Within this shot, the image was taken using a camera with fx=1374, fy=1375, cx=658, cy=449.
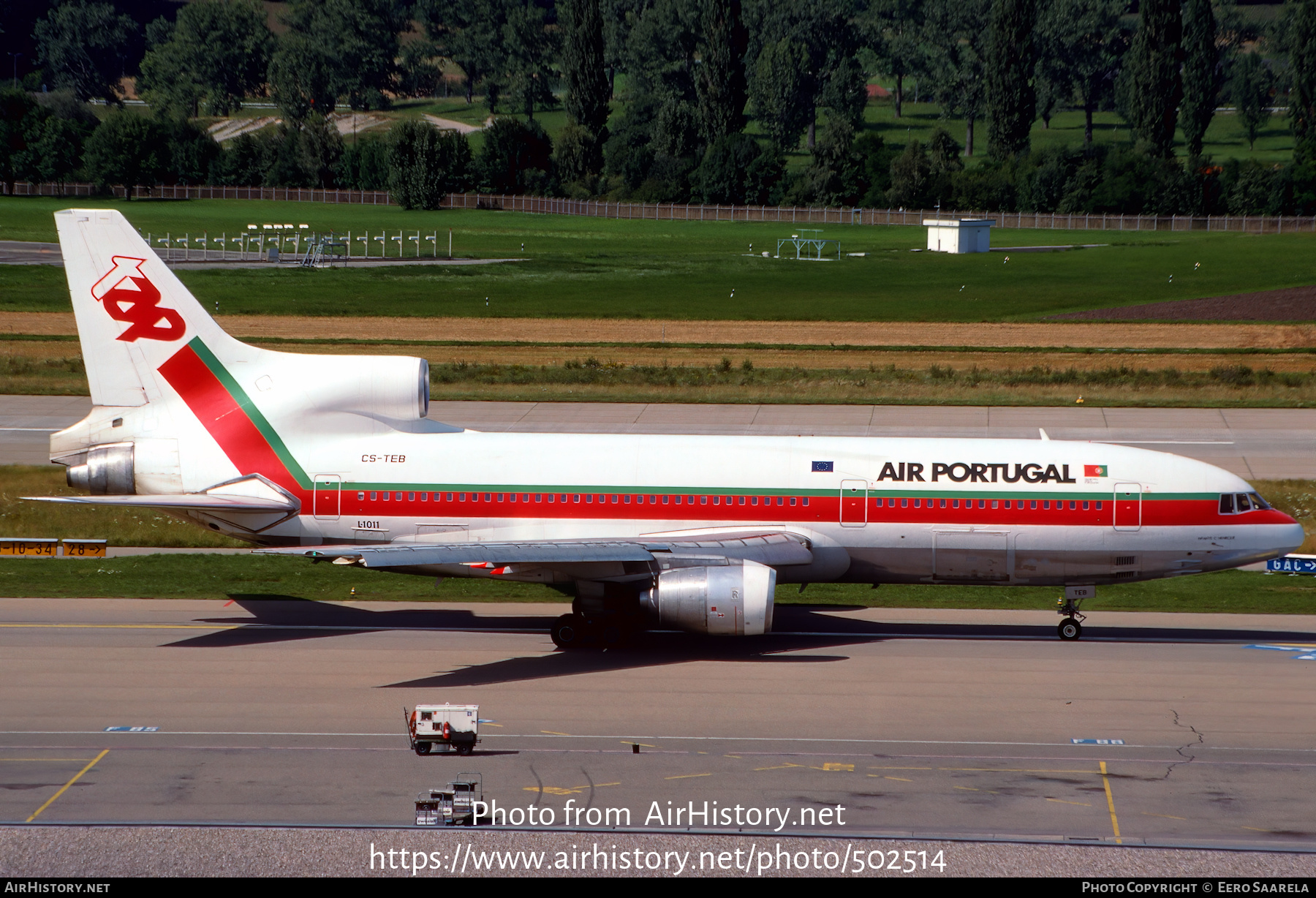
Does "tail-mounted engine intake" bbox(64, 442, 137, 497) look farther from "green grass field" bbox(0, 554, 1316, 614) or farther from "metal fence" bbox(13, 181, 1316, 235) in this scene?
"metal fence" bbox(13, 181, 1316, 235)

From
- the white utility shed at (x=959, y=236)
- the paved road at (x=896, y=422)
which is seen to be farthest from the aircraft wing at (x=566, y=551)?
the white utility shed at (x=959, y=236)

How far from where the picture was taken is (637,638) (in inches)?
1299

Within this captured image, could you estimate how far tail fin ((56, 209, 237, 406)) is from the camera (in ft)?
108

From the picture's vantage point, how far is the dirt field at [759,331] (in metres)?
83.2

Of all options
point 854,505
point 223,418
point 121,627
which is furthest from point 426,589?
point 854,505

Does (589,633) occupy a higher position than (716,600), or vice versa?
(716,600)

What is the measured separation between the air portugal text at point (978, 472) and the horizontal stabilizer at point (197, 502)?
14371mm

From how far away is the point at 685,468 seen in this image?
A: 107ft

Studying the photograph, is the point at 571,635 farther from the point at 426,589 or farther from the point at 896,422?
the point at 896,422

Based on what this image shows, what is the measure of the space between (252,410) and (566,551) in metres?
8.93

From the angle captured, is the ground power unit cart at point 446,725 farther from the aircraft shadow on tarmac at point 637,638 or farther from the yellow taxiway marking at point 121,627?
the yellow taxiway marking at point 121,627

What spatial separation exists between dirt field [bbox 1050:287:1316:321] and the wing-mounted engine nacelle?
234 feet

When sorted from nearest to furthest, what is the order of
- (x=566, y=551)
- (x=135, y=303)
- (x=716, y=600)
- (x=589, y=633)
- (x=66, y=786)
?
(x=66, y=786) < (x=716, y=600) < (x=566, y=551) < (x=589, y=633) < (x=135, y=303)

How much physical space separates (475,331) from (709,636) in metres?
56.9
